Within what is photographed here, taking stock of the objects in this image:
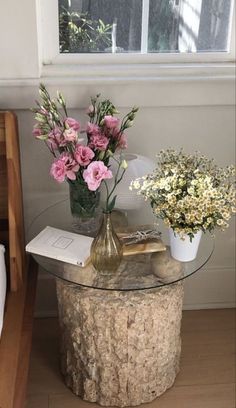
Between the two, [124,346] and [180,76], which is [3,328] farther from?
[180,76]

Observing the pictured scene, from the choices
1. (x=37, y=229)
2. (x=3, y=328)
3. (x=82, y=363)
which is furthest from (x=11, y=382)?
(x=37, y=229)

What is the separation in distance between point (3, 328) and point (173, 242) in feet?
1.71

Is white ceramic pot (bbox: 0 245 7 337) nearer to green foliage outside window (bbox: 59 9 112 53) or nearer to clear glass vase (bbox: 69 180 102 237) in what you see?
→ clear glass vase (bbox: 69 180 102 237)

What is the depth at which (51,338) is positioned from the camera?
190cm

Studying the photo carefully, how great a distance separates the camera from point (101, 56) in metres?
1.75

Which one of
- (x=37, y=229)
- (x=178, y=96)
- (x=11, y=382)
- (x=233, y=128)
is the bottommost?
(x=11, y=382)

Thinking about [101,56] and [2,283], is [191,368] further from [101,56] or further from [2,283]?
[101,56]

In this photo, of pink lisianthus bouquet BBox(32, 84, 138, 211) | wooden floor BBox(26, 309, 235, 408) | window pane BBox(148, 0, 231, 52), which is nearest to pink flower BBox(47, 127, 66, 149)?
pink lisianthus bouquet BBox(32, 84, 138, 211)

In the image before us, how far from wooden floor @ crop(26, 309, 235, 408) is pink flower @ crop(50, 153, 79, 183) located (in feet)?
2.32

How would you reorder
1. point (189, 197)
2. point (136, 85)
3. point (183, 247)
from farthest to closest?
point (136, 85) → point (183, 247) → point (189, 197)

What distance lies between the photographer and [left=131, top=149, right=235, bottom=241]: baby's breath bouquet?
1.35m

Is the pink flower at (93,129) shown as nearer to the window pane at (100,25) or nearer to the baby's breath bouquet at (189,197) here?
the baby's breath bouquet at (189,197)

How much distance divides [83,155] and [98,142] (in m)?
0.06

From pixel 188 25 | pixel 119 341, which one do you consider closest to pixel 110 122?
pixel 188 25
